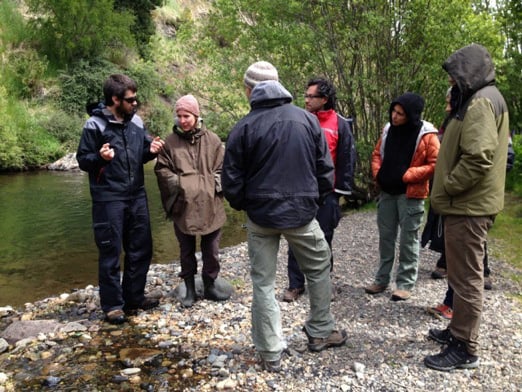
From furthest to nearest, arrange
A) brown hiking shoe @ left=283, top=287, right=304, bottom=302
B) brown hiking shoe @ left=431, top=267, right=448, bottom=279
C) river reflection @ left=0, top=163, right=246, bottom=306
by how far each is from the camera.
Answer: river reflection @ left=0, top=163, right=246, bottom=306 → brown hiking shoe @ left=431, top=267, right=448, bottom=279 → brown hiking shoe @ left=283, top=287, right=304, bottom=302

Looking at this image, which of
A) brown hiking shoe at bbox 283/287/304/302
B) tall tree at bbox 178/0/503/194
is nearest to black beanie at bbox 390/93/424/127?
brown hiking shoe at bbox 283/287/304/302

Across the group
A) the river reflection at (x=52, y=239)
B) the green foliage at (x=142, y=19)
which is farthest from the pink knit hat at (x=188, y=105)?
the green foliage at (x=142, y=19)

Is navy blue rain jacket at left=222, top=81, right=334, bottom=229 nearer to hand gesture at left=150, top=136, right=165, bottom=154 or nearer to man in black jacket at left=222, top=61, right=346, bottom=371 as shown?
man in black jacket at left=222, top=61, right=346, bottom=371

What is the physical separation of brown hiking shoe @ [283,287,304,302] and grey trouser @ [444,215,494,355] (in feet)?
6.20

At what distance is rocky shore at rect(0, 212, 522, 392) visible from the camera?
3.52 m

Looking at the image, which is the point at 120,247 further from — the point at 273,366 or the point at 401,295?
the point at 401,295

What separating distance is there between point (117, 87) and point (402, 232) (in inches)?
128

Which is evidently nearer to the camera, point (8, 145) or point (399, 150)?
point (399, 150)

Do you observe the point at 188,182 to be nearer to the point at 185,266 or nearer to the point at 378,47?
the point at 185,266

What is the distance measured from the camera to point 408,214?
4840mm

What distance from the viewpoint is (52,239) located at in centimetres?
1000

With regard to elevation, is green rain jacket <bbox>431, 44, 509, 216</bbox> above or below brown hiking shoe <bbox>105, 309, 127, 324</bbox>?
above

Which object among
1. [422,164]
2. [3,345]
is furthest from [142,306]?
[422,164]

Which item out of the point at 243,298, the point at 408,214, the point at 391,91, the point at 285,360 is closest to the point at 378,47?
the point at 391,91
